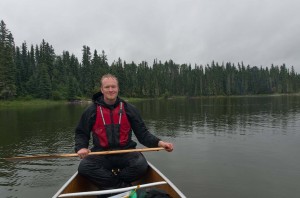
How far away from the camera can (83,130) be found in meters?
6.71

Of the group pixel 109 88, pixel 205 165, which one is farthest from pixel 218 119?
pixel 109 88

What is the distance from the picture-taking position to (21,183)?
1166 centimetres

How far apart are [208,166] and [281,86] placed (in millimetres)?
192680

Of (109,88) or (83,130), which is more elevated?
(109,88)

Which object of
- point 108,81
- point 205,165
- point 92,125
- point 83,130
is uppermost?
point 108,81

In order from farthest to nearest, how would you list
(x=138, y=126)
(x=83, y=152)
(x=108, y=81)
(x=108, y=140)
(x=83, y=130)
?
(x=138, y=126) → (x=83, y=130) → (x=108, y=140) → (x=108, y=81) → (x=83, y=152)

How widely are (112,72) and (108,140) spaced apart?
106 metres

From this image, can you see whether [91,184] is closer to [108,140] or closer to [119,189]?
[108,140]

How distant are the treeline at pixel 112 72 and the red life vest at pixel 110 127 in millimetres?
74513

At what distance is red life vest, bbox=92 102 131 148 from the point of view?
256 inches

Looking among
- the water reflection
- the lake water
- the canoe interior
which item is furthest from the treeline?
the canoe interior

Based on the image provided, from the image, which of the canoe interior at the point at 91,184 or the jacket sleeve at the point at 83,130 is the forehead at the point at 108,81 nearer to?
the jacket sleeve at the point at 83,130

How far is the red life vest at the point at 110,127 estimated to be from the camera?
21.3ft

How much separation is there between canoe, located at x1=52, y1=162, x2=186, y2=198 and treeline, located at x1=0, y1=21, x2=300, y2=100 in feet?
242
